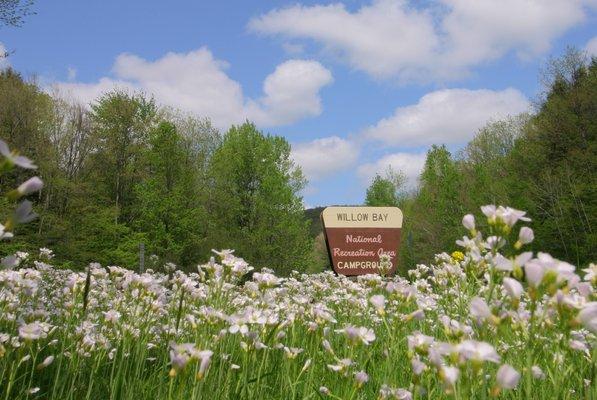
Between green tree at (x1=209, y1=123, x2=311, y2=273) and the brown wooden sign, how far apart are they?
47.3 ft

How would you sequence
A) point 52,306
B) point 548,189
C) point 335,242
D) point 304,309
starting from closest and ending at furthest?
1. point 304,309
2. point 52,306
3. point 335,242
4. point 548,189

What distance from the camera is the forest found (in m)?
26.4

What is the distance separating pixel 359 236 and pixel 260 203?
1624cm

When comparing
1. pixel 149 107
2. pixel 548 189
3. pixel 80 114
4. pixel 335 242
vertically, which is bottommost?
pixel 335 242

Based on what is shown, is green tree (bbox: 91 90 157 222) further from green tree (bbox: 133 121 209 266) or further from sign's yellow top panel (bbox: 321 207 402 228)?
sign's yellow top panel (bbox: 321 207 402 228)

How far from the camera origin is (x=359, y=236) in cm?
1379

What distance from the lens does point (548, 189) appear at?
26688 mm

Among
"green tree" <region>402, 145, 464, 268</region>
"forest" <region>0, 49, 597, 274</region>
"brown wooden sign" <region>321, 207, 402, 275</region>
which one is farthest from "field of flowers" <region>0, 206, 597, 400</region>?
"green tree" <region>402, 145, 464, 268</region>

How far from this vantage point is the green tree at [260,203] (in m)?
28.5

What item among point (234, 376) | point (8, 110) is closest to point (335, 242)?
point (234, 376)

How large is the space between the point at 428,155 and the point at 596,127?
16.3 metres

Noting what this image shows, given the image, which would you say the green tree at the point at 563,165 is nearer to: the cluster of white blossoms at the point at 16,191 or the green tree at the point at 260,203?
the green tree at the point at 260,203

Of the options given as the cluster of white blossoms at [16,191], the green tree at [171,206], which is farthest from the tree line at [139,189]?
the cluster of white blossoms at [16,191]

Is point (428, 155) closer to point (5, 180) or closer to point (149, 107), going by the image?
point (149, 107)
